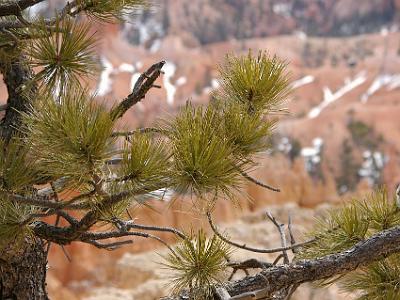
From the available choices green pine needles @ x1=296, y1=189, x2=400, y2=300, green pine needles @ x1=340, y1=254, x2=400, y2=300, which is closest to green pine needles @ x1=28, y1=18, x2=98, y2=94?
green pine needles @ x1=296, y1=189, x2=400, y2=300

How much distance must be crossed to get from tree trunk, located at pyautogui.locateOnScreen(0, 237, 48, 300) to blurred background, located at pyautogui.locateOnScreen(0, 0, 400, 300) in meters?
0.61

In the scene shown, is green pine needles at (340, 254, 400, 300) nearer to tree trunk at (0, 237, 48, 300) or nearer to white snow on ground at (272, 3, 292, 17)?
tree trunk at (0, 237, 48, 300)

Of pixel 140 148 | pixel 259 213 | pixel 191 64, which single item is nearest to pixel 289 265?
pixel 140 148

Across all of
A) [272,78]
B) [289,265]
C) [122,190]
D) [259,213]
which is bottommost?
[289,265]

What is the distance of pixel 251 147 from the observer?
1541 millimetres

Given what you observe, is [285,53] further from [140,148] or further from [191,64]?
[140,148]

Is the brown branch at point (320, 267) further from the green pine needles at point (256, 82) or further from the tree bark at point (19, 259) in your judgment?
the tree bark at point (19, 259)

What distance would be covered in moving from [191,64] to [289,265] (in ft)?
109

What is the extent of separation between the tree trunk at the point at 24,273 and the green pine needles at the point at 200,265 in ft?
1.34

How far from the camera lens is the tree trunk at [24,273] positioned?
6.02 feet

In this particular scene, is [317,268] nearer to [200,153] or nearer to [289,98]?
[289,98]

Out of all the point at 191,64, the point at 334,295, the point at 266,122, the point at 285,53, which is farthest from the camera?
the point at 285,53

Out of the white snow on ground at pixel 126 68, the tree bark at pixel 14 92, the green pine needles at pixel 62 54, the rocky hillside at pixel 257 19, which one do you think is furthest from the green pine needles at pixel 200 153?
the rocky hillside at pixel 257 19

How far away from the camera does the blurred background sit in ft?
21.5
